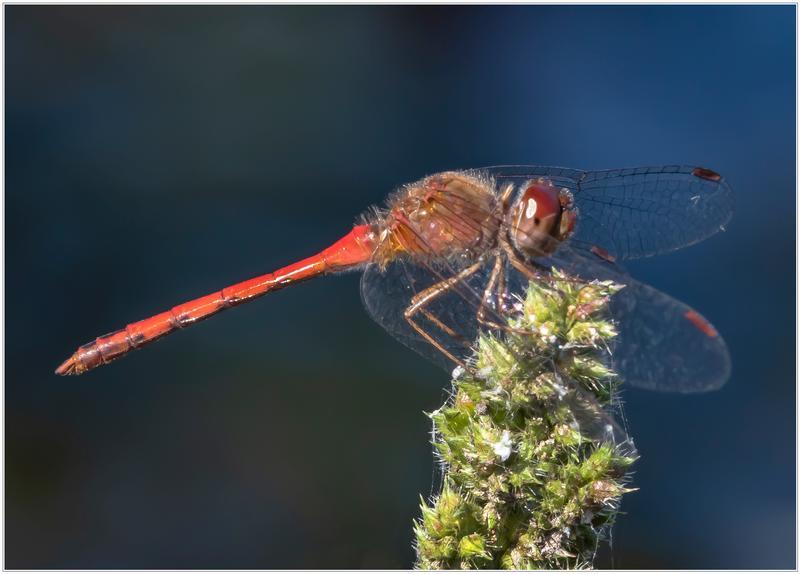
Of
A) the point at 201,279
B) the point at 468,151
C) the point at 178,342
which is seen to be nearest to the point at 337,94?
the point at 468,151

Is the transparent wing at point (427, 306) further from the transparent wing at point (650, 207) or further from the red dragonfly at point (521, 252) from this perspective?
the transparent wing at point (650, 207)

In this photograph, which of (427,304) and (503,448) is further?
(427,304)

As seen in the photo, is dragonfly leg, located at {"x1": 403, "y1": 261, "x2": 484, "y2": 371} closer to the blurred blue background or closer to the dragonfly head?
the dragonfly head

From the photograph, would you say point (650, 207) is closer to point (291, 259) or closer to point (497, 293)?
point (497, 293)

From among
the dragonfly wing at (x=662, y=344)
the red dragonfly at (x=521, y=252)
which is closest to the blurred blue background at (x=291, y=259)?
the red dragonfly at (x=521, y=252)

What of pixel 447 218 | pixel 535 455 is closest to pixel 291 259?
pixel 447 218

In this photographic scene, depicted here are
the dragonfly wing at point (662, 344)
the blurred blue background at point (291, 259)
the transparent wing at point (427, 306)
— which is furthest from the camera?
the blurred blue background at point (291, 259)
